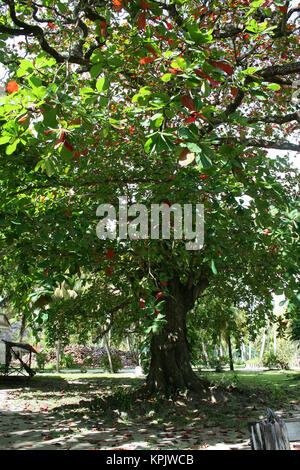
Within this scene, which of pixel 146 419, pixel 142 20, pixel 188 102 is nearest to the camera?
pixel 188 102

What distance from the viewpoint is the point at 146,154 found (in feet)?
23.0

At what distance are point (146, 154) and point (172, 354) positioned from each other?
18.1ft

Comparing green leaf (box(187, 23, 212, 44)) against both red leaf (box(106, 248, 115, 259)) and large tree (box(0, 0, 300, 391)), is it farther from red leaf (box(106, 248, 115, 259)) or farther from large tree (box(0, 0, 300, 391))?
red leaf (box(106, 248, 115, 259))

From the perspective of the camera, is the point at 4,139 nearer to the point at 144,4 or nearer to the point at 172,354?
the point at 144,4

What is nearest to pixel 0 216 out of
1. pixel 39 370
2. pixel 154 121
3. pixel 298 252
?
pixel 154 121

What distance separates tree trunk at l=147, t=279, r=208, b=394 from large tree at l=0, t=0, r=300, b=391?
0.12 feet

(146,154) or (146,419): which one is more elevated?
(146,154)

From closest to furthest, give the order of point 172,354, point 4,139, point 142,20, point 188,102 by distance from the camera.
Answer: point 188,102 → point 4,139 → point 142,20 → point 172,354

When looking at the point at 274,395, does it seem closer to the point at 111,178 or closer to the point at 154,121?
the point at 111,178

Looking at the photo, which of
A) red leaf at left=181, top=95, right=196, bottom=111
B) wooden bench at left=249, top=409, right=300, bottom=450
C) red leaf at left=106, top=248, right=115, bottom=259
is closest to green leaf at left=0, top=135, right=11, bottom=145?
red leaf at left=181, top=95, right=196, bottom=111

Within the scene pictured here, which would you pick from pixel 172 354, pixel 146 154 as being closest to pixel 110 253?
pixel 146 154

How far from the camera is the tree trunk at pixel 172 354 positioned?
9.76 metres

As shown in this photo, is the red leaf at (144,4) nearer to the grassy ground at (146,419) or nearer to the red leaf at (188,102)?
the red leaf at (188,102)

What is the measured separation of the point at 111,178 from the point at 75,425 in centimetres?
470
